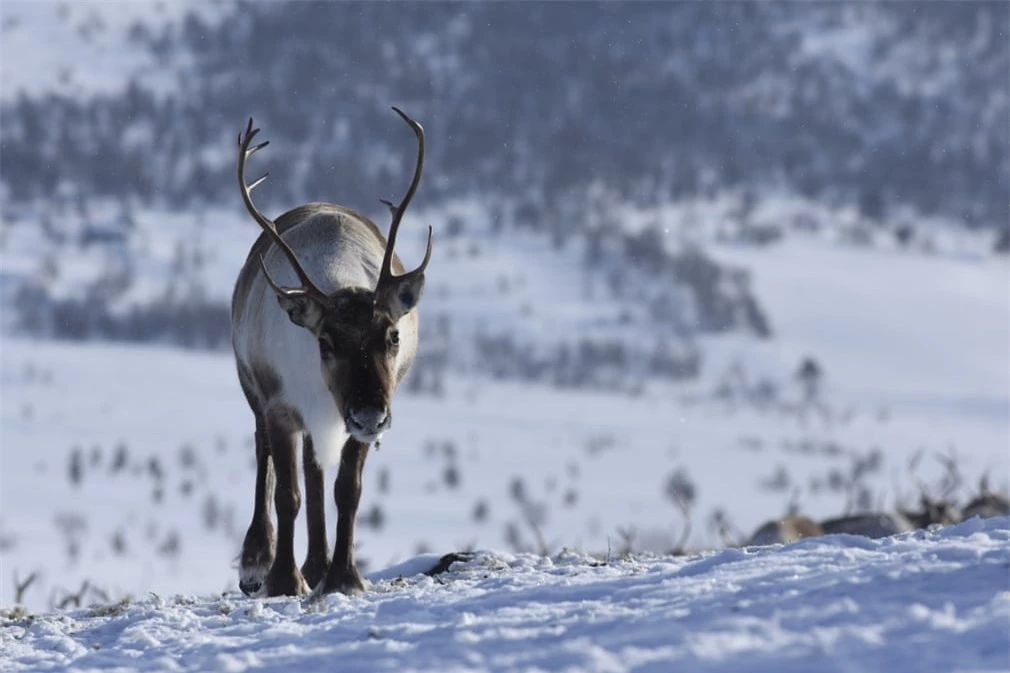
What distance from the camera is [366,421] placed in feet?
22.4

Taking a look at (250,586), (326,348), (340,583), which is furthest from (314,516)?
(326,348)

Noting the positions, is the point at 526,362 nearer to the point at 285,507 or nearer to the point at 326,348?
the point at 285,507

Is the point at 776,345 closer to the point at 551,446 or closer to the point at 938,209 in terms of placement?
the point at 551,446

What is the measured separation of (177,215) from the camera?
16150 centimetres

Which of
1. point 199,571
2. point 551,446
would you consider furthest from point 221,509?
point 551,446

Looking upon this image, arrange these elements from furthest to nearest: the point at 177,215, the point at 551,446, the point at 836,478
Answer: the point at 177,215, the point at 551,446, the point at 836,478

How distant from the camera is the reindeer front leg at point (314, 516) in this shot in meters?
7.79

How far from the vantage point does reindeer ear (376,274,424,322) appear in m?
7.40

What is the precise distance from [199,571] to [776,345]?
9324 cm

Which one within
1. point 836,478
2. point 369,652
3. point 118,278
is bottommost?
point 836,478

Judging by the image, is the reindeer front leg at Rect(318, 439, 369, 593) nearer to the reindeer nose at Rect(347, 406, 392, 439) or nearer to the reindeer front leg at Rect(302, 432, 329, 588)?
the reindeer front leg at Rect(302, 432, 329, 588)

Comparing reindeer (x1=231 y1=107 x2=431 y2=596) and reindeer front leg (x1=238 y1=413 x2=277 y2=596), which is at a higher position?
reindeer (x1=231 y1=107 x2=431 y2=596)

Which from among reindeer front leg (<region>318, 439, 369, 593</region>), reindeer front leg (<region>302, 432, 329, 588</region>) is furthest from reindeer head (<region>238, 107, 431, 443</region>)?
reindeer front leg (<region>302, 432, 329, 588</region>)

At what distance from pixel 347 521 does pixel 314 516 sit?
303 millimetres
